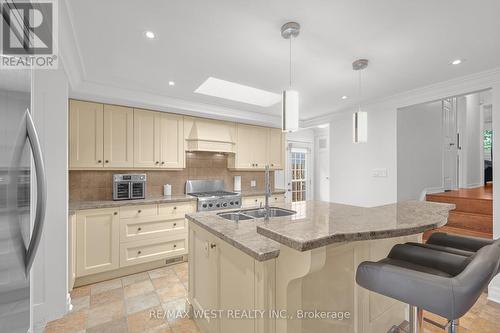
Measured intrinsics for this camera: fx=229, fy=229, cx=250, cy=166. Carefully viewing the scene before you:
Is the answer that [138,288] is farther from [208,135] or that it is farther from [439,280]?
[439,280]

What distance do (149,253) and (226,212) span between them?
1713 mm

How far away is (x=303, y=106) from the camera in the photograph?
3781 mm

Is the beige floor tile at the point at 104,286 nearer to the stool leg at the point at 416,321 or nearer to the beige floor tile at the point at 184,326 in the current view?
the beige floor tile at the point at 184,326

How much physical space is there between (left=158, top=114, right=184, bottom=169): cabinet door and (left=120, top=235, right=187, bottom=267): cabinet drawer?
109 centimetres

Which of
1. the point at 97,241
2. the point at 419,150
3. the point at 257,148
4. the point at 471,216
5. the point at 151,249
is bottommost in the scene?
the point at 151,249

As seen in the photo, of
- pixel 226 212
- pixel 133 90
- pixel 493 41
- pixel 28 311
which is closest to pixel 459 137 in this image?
pixel 493 41

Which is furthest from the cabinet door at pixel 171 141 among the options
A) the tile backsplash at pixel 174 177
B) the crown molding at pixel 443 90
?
the crown molding at pixel 443 90

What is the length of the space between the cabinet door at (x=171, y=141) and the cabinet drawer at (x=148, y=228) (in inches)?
33.3

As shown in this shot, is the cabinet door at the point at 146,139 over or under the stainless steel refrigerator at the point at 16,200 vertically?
over

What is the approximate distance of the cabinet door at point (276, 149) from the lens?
4.61 metres

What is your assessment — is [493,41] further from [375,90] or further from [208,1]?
[208,1]

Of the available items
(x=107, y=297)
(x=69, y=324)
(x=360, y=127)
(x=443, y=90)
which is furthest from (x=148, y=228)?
(x=443, y=90)

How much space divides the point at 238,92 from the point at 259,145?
1.31 metres

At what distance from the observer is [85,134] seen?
292cm
